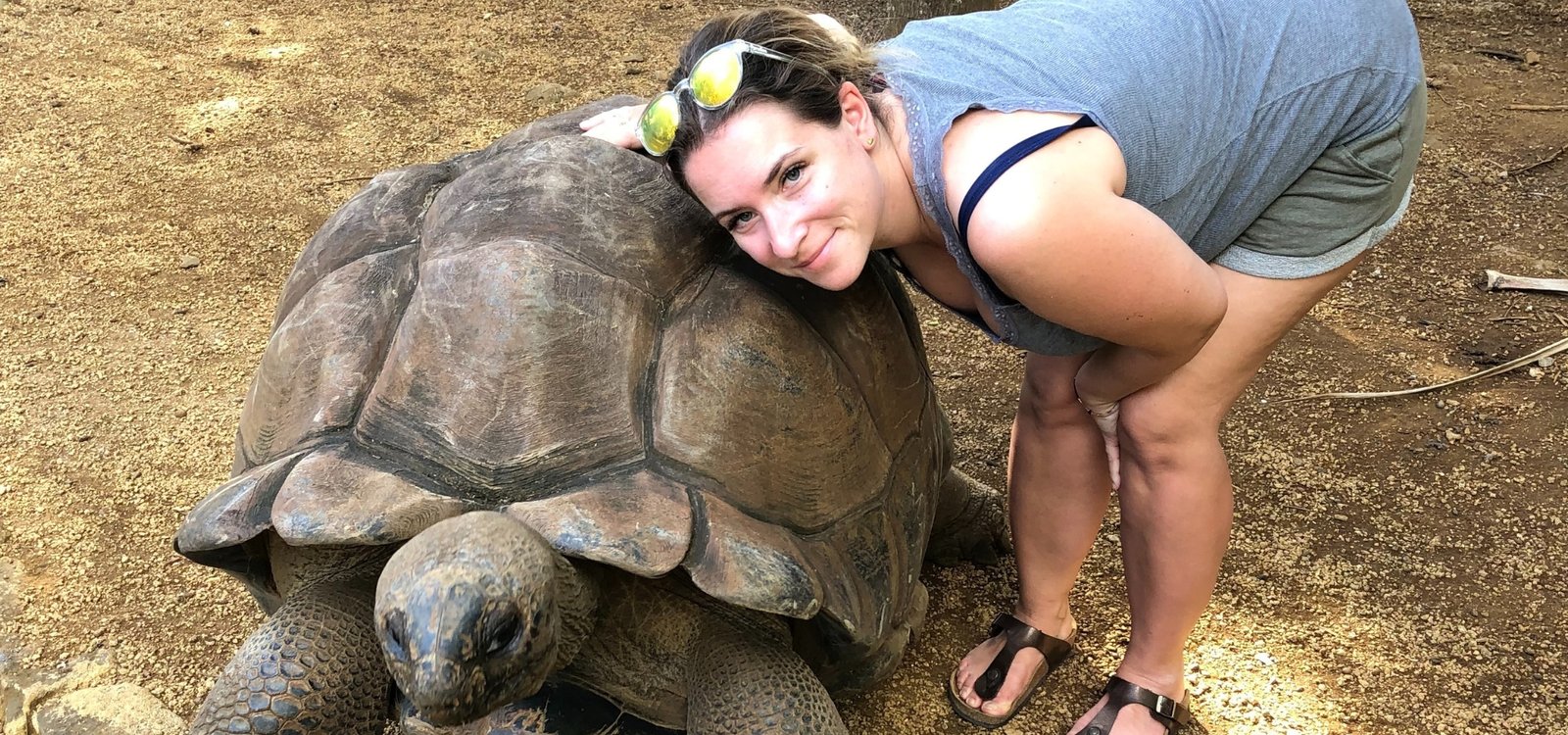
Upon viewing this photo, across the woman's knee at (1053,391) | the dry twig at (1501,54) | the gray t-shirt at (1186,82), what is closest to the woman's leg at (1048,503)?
the woman's knee at (1053,391)

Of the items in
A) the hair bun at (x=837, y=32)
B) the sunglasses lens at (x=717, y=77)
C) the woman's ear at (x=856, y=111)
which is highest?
the sunglasses lens at (x=717, y=77)

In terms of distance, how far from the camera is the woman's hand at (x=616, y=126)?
1882 millimetres

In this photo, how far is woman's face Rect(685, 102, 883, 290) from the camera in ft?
4.84

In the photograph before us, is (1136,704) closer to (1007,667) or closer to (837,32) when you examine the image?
(1007,667)

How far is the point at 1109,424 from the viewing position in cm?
200

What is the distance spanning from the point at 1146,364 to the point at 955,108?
53 cm

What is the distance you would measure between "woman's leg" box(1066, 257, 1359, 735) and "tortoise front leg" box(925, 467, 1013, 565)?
430 millimetres

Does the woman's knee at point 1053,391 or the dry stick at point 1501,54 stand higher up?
the woman's knee at point 1053,391

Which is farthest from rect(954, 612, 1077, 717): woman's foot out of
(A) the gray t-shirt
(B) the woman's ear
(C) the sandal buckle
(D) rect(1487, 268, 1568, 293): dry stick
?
(D) rect(1487, 268, 1568, 293): dry stick

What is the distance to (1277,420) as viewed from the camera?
298 centimetres

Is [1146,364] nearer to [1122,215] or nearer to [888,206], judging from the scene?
[1122,215]

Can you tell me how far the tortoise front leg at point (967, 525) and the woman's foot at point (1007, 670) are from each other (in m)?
0.25

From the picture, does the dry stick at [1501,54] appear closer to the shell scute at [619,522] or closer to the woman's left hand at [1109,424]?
the woman's left hand at [1109,424]

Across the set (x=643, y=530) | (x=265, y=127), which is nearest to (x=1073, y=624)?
(x=643, y=530)
